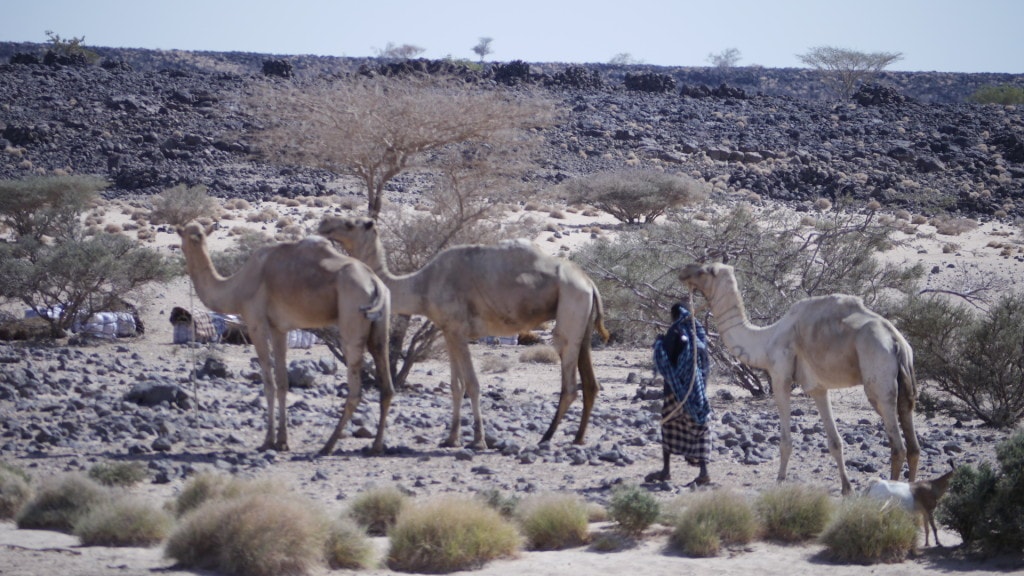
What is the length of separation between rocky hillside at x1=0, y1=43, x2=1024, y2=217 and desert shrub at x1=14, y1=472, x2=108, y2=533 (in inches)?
1266

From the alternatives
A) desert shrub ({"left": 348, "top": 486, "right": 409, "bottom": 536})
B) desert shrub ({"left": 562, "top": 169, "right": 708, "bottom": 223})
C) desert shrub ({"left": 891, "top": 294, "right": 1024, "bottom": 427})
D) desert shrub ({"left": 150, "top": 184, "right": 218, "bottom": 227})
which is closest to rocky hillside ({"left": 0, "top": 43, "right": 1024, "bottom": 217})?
desert shrub ({"left": 562, "top": 169, "right": 708, "bottom": 223})

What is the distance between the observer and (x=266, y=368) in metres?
11.4

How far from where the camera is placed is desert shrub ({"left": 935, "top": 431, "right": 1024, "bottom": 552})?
799 centimetres

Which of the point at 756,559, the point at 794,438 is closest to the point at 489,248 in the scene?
the point at 794,438

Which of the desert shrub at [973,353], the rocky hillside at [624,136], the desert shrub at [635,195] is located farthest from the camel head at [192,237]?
the desert shrub at [635,195]

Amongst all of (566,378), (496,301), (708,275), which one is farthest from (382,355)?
(708,275)

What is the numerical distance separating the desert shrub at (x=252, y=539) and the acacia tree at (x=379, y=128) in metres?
10.1

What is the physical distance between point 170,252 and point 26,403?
18.2m

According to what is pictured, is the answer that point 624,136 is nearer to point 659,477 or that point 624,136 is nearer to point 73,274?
point 73,274

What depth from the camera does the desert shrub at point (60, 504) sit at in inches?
341

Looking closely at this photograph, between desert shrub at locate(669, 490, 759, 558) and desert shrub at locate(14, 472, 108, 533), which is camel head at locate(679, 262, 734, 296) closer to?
desert shrub at locate(669, 490, 759, 558)

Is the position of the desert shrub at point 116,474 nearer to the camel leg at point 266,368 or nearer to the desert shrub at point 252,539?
the camel leg at point 266,368

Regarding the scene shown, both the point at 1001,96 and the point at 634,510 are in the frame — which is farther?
the point at 1001,96

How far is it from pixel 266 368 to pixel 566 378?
2930 mm
